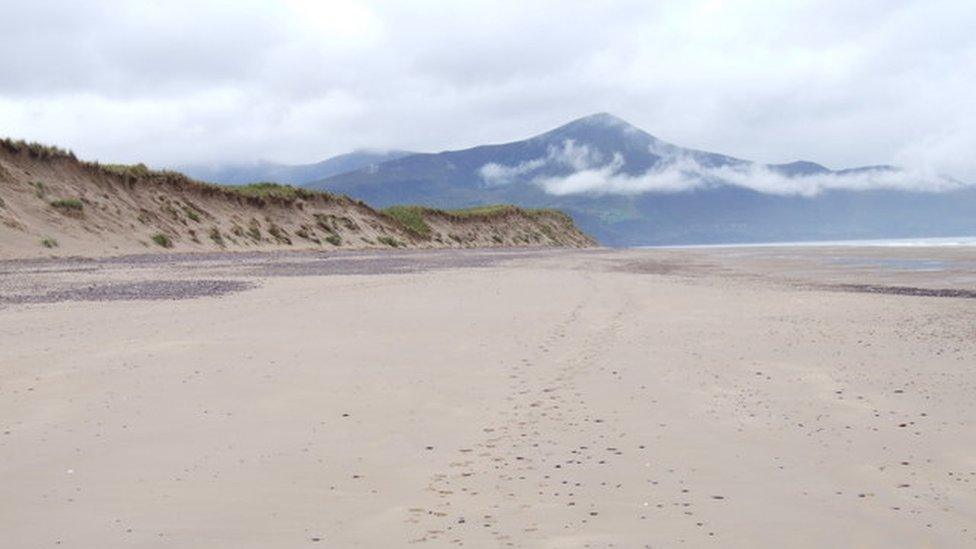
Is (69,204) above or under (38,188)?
under

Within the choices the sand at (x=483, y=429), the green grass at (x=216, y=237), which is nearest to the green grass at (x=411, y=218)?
the green grass at (x=216, y=237)

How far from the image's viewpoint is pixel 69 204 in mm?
33406

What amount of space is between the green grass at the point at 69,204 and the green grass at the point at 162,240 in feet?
9.95

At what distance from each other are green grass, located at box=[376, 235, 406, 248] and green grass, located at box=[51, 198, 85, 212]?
892 inches

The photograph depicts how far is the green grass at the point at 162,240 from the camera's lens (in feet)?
117

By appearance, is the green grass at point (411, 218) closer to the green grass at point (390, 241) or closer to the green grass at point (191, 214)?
the green grass at point (390, 241)

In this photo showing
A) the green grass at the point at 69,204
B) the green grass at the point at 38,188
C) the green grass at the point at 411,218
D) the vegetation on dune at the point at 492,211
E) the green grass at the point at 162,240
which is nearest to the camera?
the green grass at the point at 69,204

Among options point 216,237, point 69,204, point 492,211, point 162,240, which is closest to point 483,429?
point 69,204

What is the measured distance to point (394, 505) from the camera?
14.0 ft

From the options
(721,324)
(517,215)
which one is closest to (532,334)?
(721,324)

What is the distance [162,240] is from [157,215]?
11.6 ft

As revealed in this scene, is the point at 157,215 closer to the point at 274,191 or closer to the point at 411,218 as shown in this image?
the point at 274,191

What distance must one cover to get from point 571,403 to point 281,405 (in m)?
2.21

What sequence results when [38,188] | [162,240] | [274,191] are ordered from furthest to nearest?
[274,191] < [162,240] < [38,188]
